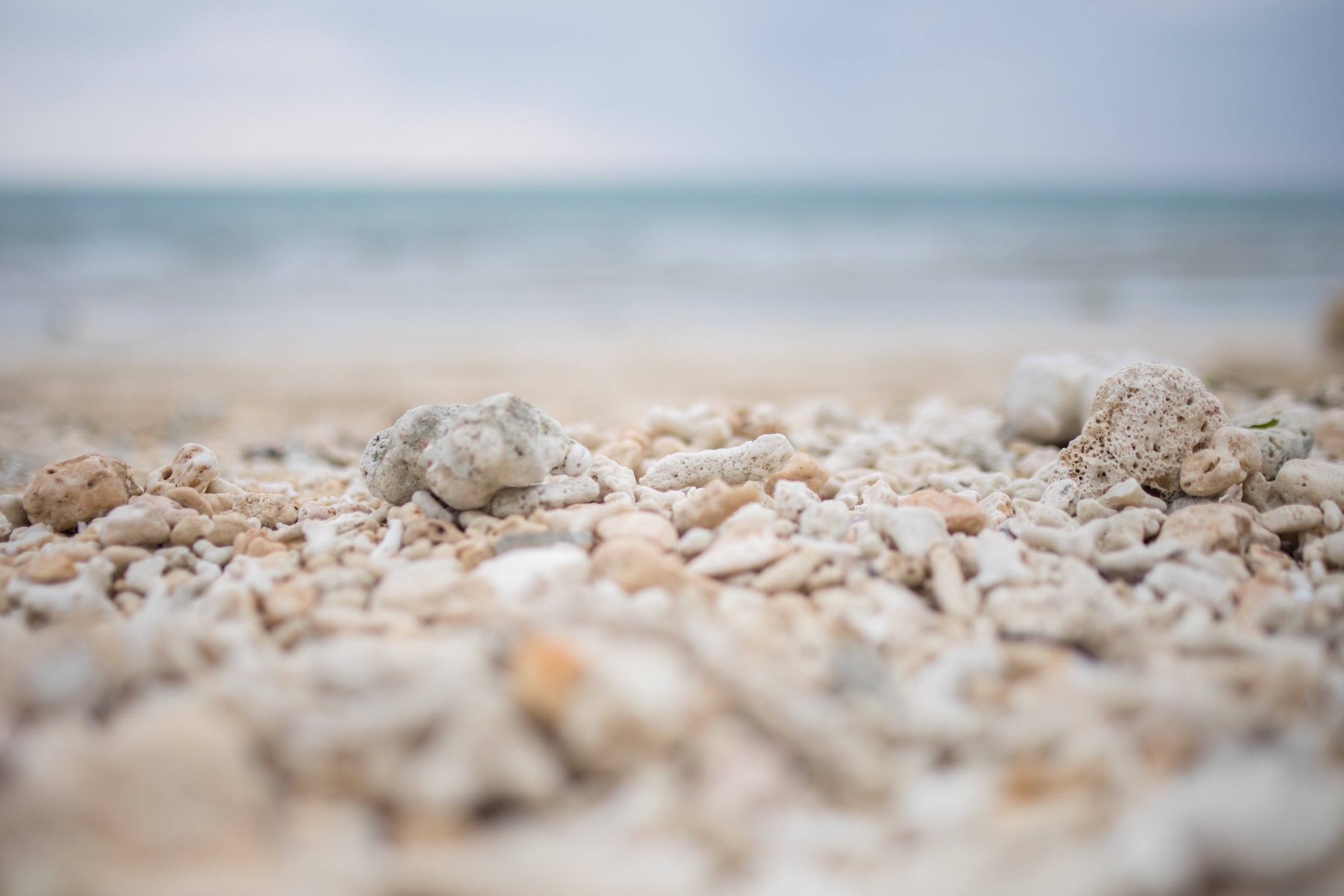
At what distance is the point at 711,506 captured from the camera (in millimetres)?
2295

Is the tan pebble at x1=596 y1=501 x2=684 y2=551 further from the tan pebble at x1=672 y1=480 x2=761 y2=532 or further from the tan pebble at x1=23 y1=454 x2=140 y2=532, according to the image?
the tan pebble at x1=23 y1=454 x2=140 y2=532

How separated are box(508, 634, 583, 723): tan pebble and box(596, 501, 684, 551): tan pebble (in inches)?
31.1

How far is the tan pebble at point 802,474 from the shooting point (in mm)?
2768

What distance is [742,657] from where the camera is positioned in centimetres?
149

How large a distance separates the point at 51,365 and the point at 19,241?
50.4ft

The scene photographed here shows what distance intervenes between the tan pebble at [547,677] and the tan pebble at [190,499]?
5.58 feet

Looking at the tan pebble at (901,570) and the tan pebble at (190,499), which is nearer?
the tan pebble at (901,570)

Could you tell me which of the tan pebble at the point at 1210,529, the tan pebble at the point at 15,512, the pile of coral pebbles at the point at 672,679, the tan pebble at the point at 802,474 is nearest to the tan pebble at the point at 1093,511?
the pile of coral pebbles at the point at 672,679

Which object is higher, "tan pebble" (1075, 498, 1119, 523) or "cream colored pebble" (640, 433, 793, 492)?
"cream colored pebble" (640, 433, 793, 492)

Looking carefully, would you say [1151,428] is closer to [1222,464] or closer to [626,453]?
[1222,464]

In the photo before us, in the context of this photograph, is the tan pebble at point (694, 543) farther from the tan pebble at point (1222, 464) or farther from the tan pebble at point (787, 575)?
the tan pebble at point (1222, 464)

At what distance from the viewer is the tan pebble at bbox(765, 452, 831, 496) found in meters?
2.77

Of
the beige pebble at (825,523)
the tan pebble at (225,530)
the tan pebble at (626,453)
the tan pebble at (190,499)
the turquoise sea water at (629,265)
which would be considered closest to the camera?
the beige pebble at (825,523)

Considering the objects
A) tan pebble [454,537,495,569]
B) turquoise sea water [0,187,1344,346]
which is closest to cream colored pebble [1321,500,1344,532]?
tan pebble [454,537,495,569]
